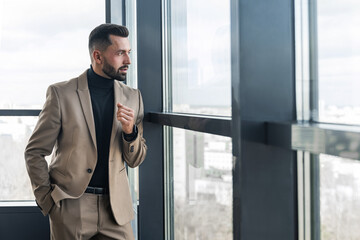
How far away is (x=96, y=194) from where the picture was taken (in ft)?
7.54

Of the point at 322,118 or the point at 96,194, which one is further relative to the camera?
the point at 96,194

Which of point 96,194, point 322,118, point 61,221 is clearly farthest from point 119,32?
point 322,118


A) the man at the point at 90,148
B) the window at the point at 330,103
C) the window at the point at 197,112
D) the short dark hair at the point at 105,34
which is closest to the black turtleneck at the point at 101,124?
the man at the point at 90,148

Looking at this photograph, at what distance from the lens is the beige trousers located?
2.24m

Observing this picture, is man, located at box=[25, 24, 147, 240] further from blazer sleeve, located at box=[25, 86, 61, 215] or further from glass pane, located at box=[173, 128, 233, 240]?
glass pane, located at box=[173, 128, 233, 240]

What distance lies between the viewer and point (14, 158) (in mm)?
3758

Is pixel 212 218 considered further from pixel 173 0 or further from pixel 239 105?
pixel 173 0

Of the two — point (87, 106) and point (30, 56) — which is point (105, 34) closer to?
point (87, 106)

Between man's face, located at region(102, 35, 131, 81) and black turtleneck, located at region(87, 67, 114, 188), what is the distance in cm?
7

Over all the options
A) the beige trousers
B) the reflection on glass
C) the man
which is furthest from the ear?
the reflection on glass

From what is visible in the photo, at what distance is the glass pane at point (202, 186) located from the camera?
5.75 ft

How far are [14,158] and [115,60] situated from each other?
75.1 inches

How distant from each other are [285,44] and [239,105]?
20cm

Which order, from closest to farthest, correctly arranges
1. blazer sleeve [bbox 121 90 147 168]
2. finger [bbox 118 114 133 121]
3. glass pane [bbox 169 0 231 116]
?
glass pane [bbox 169 0 231 116] < finger [bbox 118 114 133 121] < blazer sleeve [bbox 121 90 147 168]
